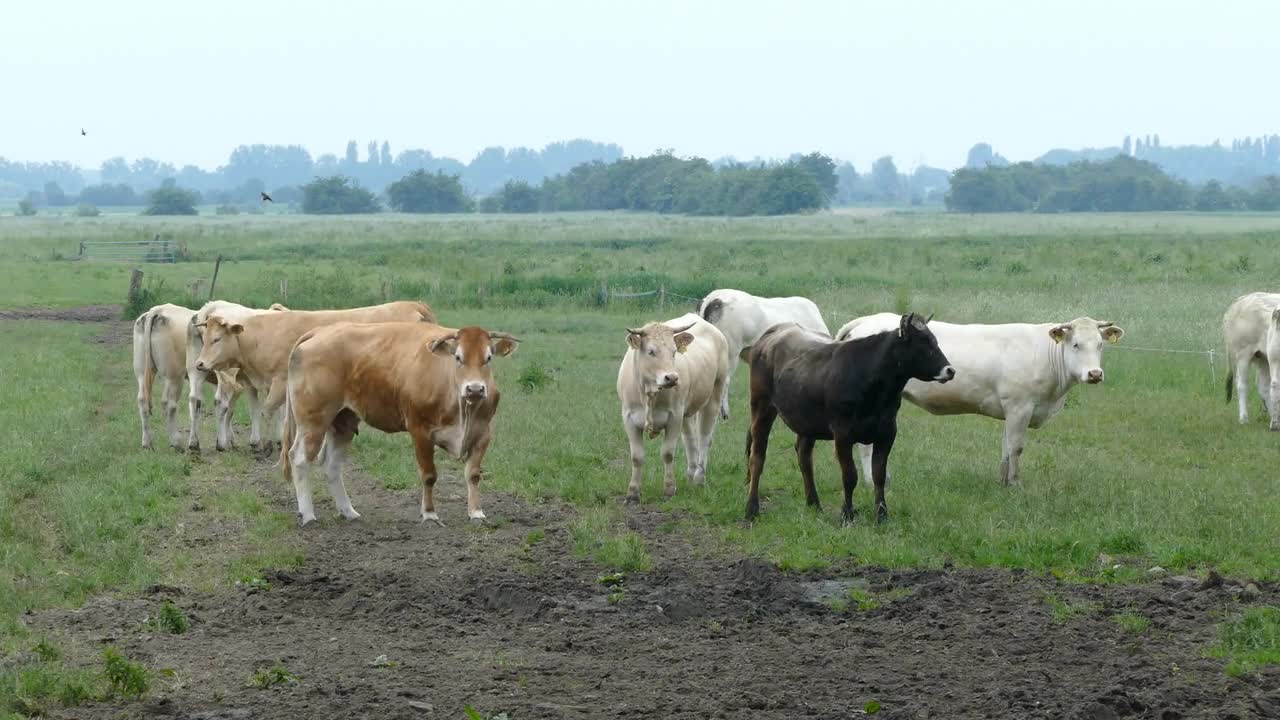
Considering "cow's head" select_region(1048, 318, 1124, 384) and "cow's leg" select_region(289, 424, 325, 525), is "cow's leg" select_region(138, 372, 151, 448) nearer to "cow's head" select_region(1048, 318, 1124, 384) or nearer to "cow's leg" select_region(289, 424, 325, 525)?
"cow's leg" select_region(289, 424, 325, 525)

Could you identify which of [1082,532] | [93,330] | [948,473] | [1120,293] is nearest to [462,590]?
[1082,532]

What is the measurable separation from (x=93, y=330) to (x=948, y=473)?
72.3 ft

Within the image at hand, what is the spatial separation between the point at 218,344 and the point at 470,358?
4.64 meters

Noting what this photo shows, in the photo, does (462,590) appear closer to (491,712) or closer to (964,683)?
(491,712)

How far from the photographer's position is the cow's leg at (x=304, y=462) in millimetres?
12203

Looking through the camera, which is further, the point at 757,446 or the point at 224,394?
the point at 224,394

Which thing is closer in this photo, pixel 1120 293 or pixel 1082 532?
pixel 1082 532

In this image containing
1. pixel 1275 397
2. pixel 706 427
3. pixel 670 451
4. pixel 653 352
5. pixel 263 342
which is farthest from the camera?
pixel 1275 397

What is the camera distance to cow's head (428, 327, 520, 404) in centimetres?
1156

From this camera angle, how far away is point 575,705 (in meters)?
7.31

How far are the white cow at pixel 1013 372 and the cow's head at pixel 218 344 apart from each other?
20.2 ft

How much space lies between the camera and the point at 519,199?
14900cm

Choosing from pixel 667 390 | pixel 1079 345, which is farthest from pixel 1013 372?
pixel 667 390

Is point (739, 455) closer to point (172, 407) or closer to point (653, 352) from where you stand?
point (653, 352)
